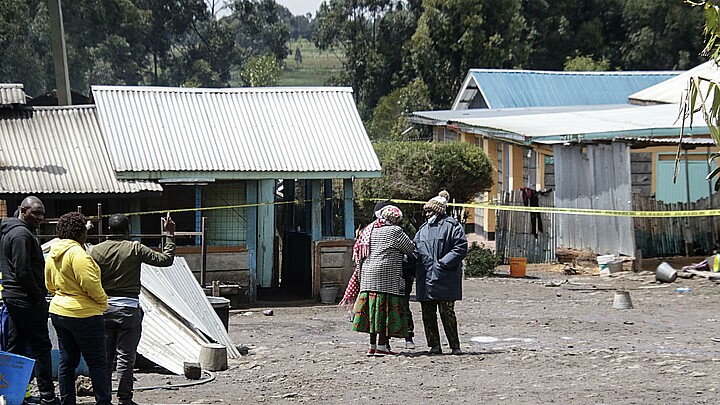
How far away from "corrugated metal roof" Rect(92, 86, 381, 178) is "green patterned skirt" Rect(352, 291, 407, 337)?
20.1ft

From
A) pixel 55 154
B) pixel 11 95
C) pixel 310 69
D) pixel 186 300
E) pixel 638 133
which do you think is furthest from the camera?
pixel 310 69

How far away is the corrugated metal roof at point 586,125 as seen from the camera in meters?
20.8

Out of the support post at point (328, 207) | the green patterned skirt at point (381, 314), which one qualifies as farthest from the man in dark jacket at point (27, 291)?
the support post at point (328, 207)

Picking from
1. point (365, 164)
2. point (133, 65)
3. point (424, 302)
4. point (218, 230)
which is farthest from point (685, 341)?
point (133, 65)

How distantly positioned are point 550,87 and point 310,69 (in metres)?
52.1

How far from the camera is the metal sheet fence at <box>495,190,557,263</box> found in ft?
74.8

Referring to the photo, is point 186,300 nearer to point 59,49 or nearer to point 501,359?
point 501,359

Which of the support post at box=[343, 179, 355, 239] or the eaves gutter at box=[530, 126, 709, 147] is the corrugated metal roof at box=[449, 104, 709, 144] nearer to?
the eaves gutter at box=[530, 126, 709, 147]

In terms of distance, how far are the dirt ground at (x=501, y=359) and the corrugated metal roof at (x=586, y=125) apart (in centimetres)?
421

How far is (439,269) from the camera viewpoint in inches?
450

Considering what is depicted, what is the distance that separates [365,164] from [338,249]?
4.71ft

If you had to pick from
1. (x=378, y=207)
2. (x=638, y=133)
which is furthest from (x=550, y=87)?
(x=378, y=207)

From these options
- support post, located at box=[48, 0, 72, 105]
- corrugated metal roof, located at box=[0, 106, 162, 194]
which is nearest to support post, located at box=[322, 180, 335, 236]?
corrugated metal roof, located at box=[0, 106, 162, 194]

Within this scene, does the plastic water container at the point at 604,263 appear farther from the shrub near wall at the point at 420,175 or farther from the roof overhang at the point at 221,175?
the roof overhang at the point at 221,175
